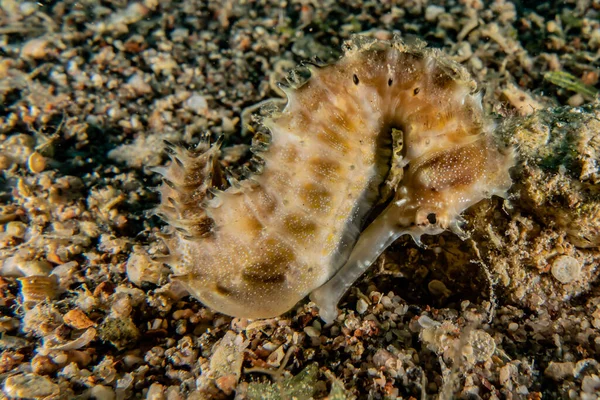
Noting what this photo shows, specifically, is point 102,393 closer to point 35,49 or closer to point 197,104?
point 197,104

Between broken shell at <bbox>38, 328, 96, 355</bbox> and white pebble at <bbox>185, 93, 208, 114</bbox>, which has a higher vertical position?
white pebble at <bbox>185, 93, 208, 114</bbox>

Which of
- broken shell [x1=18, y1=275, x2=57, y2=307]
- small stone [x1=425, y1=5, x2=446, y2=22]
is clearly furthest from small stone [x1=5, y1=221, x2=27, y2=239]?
small stone [x1=425, y1=5, x2=446, y2=22]

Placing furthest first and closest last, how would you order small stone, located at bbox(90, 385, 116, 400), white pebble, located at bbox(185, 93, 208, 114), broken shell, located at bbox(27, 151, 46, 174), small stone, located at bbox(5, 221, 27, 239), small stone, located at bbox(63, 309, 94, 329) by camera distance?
white pebble, located at bbox(185, 93, 208, 114), broken shell, located at bbox(27, 151, 46, 174), small stone, located at bbox(5, 221, 27, 239), small stone, located at bbox(63, 309, 94, 329), small stone, located at bbox(90, 385, 116, 400)

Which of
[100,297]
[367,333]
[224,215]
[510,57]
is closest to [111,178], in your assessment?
[100,297]

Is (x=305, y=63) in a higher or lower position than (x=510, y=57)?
higher

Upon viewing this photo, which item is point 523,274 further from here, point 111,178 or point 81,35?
point 81,35

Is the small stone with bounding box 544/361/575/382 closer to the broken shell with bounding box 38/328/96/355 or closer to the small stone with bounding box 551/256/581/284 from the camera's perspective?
the small stone with bounding box 551/256/581/284

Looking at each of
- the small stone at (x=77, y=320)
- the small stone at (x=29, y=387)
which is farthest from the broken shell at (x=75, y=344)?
the small stone at (x=29, y=387)
